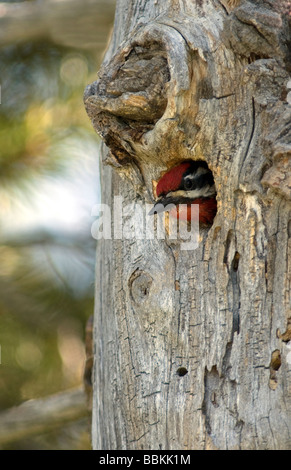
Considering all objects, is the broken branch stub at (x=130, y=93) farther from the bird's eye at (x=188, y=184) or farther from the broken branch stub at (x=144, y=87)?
the bird's eye at (x=188, y=184)

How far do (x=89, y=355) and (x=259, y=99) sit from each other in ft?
6.08

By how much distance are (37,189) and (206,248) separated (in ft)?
7.59

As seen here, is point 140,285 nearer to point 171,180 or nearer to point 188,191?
point 171,180

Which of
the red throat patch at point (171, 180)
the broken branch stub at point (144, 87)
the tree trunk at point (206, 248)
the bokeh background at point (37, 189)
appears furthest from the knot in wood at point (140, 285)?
the bokeh background at point (37, 189)

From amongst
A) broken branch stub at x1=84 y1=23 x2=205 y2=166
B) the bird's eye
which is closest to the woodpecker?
the bird's eye

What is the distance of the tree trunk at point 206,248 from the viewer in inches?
86.6

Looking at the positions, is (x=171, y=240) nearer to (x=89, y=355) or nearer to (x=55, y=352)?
(x=89, y=355)

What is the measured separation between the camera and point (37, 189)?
4.48 metres

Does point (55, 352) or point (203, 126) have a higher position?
point (203, 126)

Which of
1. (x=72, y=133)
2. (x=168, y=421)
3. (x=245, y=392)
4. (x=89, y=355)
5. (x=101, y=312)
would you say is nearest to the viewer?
(x=245, y=392)

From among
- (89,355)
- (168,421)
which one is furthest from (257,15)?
(89,355)

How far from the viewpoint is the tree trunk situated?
7.22 feet

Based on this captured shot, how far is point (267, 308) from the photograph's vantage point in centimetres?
223

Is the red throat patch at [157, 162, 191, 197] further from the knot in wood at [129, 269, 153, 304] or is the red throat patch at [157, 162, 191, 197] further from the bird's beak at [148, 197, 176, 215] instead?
the knot in wood at [129, 269, 153, 304]
